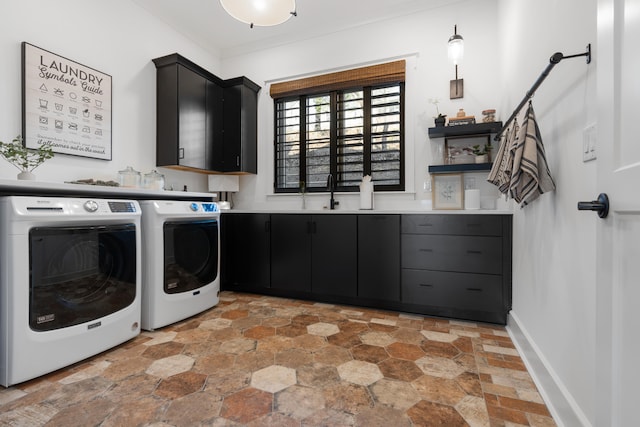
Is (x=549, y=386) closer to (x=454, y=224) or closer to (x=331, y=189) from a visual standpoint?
(x=454, y=224)

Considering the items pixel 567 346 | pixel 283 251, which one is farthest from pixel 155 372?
pixel 567 346

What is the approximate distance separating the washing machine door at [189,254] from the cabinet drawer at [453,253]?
1673 millimetres

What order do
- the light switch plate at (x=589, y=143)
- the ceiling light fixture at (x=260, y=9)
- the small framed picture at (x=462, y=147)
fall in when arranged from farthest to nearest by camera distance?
the small framed picture at (x=462, y=147), the ceiling light fixture at (x=260, y=9), the light switch plate at (x=589, y=143)

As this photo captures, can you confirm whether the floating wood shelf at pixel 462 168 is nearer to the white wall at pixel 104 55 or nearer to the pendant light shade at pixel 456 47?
the pendant light shade at pixel 456 47

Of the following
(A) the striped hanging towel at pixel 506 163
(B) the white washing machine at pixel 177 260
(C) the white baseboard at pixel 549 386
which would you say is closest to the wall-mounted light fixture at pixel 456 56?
(A) the striped hanging towel at pixel 506 163

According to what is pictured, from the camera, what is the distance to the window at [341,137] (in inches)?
127

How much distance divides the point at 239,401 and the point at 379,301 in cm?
158

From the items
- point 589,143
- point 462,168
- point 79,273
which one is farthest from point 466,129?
point 79,273

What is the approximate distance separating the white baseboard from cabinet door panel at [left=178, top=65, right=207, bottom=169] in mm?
3192

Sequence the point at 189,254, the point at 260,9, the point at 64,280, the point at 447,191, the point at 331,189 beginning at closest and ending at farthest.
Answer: the point at 64,280, the point at 260,9, the point at 189,254, the point at 447,191, the point at 331,189

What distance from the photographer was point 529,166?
4.63 feet

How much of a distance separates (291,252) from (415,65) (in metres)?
2.26

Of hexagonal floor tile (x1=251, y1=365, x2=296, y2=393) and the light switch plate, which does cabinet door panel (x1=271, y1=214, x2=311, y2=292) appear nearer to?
hexagonal floor tile (x1=251, y1=365, x2=296, y2=393)

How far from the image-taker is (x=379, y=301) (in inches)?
106
